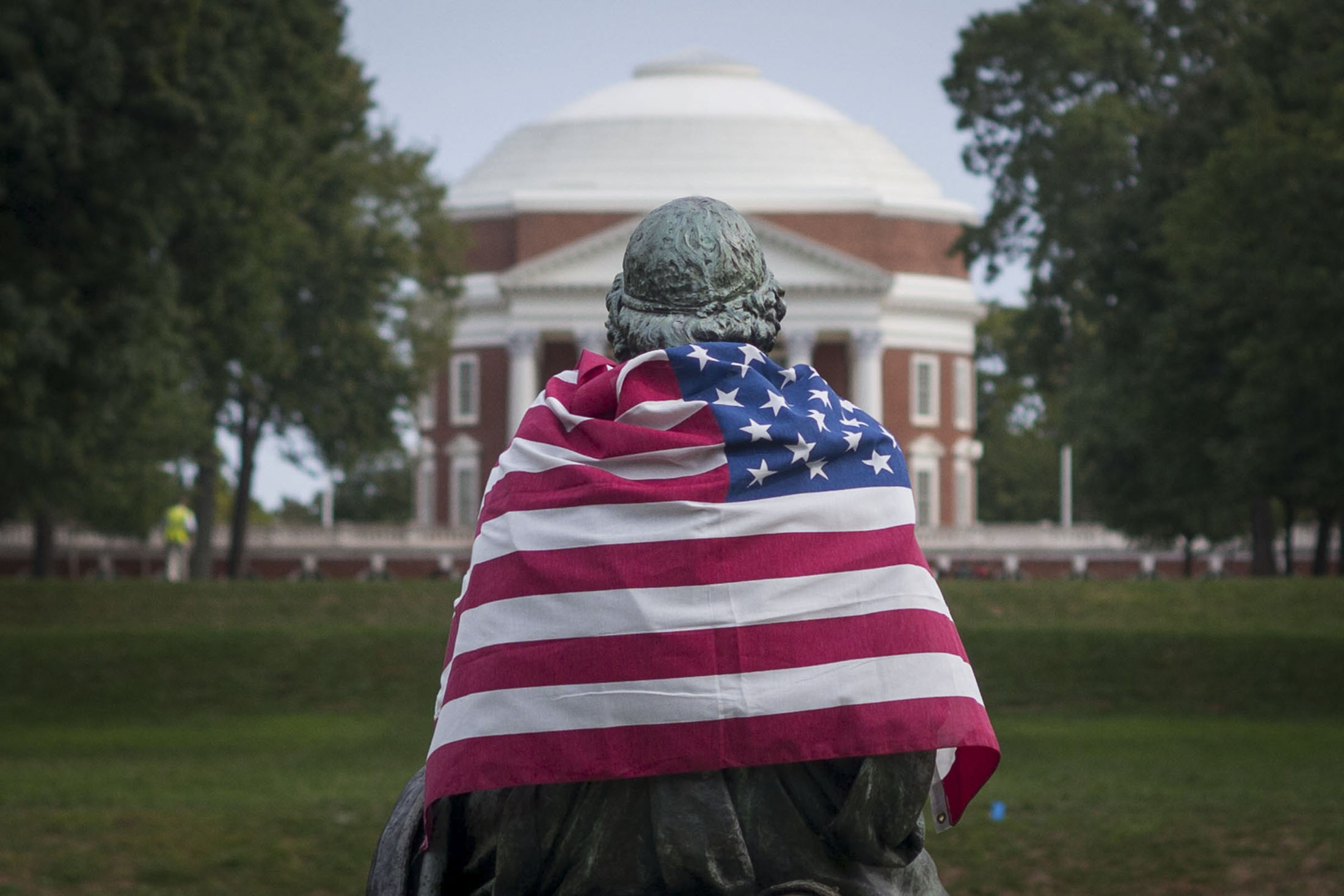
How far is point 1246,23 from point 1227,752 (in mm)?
18692

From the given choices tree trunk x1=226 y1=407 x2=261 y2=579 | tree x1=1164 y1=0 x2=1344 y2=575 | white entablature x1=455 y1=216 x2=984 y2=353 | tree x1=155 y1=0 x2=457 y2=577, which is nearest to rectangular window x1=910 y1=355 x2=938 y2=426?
white entablature x1=455 y1=216 x2=984 y2=353

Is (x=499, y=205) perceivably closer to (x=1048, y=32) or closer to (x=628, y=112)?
(x=628, y=112)

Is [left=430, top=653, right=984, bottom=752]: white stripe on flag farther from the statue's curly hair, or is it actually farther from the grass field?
the grass field

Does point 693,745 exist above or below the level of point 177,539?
below

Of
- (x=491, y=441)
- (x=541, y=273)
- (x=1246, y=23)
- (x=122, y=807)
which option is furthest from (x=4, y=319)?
(x=491, y=441)

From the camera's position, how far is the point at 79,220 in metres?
20.4

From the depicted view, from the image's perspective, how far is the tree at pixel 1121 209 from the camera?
94.8ft

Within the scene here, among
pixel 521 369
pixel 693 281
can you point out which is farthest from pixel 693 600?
pixel 521 369

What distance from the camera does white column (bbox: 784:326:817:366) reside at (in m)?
78.6

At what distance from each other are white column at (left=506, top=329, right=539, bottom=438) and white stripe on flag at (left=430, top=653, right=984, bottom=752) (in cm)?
7479

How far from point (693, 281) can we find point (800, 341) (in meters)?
76.1

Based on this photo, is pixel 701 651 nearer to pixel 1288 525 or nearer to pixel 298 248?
pixel 298 248

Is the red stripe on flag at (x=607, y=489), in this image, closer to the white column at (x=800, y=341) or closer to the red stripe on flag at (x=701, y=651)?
the red stripe on flag at (x=701, y=651)

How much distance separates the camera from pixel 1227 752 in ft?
55.6
